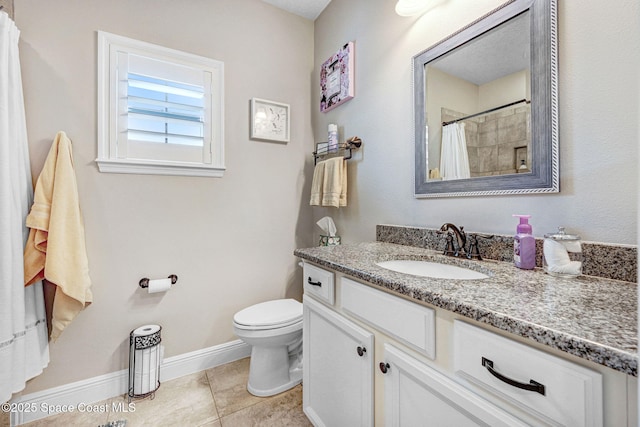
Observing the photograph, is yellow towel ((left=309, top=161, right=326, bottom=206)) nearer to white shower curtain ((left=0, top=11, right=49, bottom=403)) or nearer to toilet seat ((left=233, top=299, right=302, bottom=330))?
toilet seat ((left=233, top=299, right=302, bottom=330))

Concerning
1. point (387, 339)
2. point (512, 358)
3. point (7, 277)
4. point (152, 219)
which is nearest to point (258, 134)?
point (152, 219)

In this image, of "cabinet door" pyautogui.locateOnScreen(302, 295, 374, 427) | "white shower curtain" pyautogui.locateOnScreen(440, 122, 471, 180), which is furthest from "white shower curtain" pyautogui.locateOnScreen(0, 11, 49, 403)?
"white shower curtain" pyautogui.locateOnScreen(440, 122, 471, 180)

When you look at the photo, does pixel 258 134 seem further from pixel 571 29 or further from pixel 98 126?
pixel 571 29

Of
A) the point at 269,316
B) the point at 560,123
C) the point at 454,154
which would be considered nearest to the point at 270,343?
the point at 269,316

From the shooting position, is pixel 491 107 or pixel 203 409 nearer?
pixel 491 107

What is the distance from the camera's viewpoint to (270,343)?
1549mm

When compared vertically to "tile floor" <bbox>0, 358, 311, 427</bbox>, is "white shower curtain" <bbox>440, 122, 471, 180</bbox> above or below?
above

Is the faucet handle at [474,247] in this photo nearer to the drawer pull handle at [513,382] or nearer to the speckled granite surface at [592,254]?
the speckled granite surface at [592,254]

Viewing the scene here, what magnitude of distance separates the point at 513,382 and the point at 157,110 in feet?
6.71

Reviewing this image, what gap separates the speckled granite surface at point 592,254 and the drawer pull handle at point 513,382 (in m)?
0.52

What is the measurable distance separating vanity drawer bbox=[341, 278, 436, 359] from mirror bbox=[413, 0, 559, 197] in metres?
0.65

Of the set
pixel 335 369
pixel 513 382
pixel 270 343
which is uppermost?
A: pixel 513 382

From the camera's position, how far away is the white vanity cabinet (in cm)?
46

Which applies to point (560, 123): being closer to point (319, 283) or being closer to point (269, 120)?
point (319, 283)
